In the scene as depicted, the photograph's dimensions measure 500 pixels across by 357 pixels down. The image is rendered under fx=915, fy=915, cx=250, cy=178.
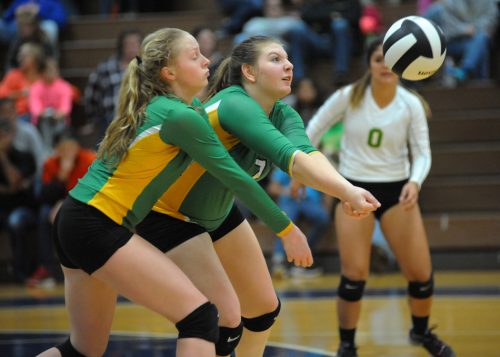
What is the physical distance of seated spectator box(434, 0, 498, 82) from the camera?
10703mm

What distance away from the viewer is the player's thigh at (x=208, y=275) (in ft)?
13.4

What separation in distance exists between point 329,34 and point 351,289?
6.31 meters

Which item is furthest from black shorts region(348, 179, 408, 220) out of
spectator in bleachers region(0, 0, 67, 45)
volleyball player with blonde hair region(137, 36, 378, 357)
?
spectator in bleachers region(0, 0, 67, 45)

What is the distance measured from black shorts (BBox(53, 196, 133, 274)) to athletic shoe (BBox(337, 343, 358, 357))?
2.21 metres

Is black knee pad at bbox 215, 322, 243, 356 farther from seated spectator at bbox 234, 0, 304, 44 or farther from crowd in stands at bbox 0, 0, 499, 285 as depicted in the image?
seated spectator at bbox 234, 0, 304, 44

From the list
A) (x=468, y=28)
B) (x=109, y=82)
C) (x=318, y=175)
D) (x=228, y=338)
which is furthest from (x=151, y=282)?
(x=468, y=28)

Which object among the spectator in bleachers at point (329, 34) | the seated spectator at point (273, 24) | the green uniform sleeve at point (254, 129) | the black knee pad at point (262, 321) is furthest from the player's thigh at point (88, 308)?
the seated spectator at point (273, 24)

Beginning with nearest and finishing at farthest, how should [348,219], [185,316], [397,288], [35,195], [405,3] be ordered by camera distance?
[185,316] < [348,219] < [397,288] < [35,195] < [405,3]

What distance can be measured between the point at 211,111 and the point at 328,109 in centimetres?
173

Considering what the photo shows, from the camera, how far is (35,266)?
33.0ft

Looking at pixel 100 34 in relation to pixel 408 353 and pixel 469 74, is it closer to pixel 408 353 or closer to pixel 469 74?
pixel 469 74

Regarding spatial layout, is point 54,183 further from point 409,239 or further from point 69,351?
point 69,351

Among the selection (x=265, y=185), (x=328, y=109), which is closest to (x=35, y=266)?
(x=265, y=185)

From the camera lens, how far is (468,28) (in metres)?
10.7
